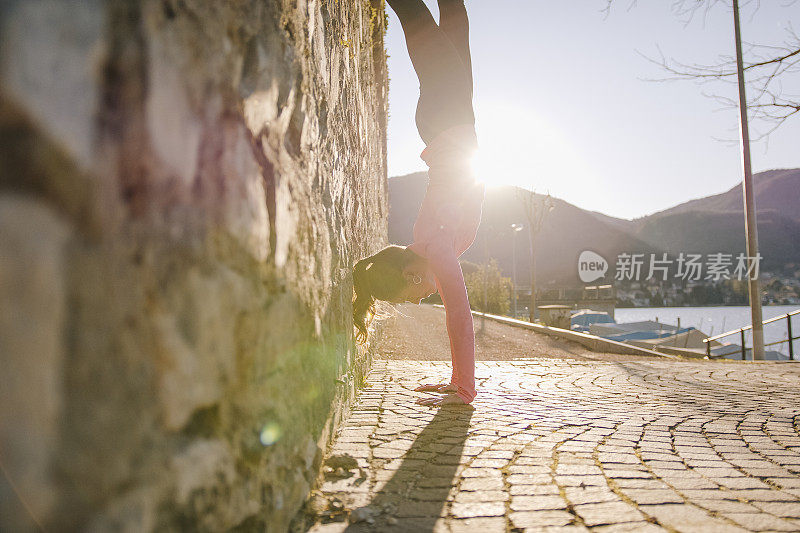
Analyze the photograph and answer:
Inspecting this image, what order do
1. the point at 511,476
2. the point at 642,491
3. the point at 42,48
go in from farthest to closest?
the point at 511,476 → the point at 642,491 → the point at 42,48

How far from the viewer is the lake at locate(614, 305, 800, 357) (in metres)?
16.7

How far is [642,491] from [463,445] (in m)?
0.69

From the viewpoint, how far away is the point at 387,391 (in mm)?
3117

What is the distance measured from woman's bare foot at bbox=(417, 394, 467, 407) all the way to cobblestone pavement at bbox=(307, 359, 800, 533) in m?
0.07

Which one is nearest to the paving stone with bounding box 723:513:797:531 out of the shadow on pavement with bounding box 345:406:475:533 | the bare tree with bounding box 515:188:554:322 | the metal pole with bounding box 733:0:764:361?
the shadow on pavement with bounding box 345:406:475:533

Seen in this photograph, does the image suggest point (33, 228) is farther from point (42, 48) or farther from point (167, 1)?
point (167, 1)

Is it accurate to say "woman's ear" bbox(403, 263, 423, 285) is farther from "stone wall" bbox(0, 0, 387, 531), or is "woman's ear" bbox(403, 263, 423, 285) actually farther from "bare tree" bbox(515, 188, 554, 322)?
"bare tree" bbox(515, 188, 554, 322)

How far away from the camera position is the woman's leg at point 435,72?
106 inches

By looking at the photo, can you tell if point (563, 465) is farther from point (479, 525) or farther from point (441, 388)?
point (441, 388)

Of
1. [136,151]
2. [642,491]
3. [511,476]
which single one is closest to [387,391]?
[511,476]

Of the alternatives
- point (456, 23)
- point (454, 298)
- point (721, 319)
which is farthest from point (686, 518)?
point (721, 319)

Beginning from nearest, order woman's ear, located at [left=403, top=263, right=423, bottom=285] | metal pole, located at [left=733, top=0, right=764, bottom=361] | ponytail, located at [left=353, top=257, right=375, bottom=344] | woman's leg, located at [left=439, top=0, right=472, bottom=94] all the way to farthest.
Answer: woman's ear, located at [left=403, top=263, right=423, bottom=285], ponytail, located at [left=353, top=257, right=375, bottom=344], woman's leg, located at [left=439, top=0, right=472, bottom=94], metal pole, located at [left=733, top=0, right=764, bottom=361]

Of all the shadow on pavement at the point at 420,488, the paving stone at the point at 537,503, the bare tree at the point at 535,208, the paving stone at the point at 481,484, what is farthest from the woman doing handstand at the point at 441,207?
the bare tree at the point at 535,208

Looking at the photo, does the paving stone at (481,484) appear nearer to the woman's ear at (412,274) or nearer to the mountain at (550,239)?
the woman's ear at (412,274)
